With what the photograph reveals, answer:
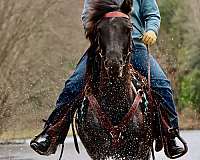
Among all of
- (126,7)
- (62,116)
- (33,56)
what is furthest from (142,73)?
(33,56)

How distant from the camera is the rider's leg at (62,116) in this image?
848 cm

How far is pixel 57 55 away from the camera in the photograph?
30953 mm

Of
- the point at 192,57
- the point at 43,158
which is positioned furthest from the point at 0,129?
the point at 192,57

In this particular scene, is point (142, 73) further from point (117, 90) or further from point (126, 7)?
point (126, 7)

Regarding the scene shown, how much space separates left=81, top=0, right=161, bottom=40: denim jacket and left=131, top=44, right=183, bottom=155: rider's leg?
0.60 feet

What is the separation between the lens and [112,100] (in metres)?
7.78

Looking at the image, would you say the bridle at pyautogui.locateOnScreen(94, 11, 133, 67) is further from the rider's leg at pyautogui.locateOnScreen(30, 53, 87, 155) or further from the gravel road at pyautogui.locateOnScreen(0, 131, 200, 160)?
the gravel road at pyautogui.locateOnScreen(0, 131, 200, 160)

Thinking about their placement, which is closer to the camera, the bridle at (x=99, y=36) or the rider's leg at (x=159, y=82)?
the bridle at (x=99, y=36)

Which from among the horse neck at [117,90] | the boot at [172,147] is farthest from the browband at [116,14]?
the boot at [172,147]

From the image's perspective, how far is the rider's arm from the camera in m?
8.55

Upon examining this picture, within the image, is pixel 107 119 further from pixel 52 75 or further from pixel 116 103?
pixel 52 75

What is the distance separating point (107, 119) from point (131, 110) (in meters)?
0.26

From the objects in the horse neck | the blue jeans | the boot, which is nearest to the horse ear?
the horse neck

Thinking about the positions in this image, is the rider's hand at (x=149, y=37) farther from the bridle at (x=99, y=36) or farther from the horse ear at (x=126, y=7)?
the bridle at (x=99, y=36)
